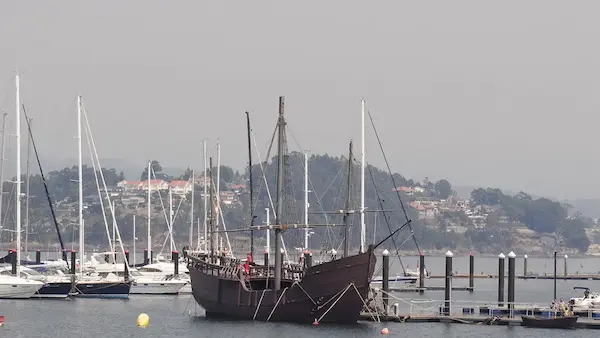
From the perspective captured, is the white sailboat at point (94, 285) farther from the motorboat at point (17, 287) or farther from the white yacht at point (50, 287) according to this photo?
the motorboat at point (17, 287)

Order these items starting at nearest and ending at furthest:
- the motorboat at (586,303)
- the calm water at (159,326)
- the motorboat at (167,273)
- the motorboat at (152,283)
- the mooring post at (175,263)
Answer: the calm water at (159,326)
the motorboat at (586,303)
the motorboat at (152,283)
the motorboat at (167,273)
the mooring post at (175,263)

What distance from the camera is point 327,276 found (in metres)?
79.7

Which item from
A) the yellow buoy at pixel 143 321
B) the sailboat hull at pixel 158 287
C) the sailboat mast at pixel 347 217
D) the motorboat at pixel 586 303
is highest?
the sailboat mast at pixel 347 217

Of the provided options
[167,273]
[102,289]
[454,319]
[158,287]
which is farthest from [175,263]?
[454,319]

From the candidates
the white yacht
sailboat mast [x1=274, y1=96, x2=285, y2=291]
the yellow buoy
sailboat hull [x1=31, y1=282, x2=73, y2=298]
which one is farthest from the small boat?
the white yacht

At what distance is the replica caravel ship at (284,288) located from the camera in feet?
262

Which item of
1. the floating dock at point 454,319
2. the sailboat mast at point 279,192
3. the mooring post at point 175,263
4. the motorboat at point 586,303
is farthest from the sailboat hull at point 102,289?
the motorboat at point 586,303

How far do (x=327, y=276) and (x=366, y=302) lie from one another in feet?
12.7

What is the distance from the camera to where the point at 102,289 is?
361 ft

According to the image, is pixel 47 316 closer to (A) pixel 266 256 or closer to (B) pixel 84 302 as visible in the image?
(B) pixel 84 302

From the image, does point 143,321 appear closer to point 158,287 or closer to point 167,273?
point 158,287

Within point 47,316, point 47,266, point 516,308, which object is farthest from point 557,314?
point 47,266

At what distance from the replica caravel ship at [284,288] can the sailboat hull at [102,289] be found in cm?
2403

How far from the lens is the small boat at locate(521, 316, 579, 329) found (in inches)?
3231
